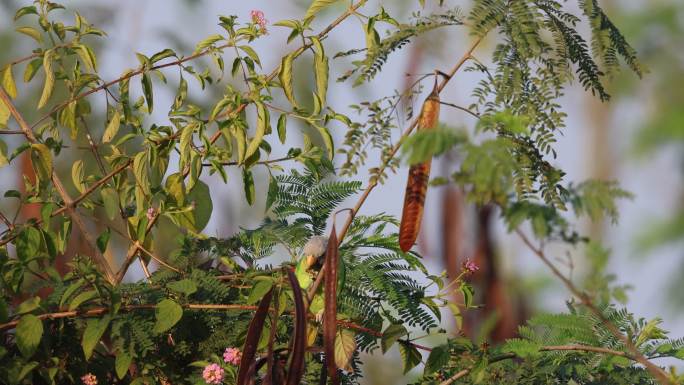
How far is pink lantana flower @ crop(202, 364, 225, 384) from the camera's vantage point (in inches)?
74.5

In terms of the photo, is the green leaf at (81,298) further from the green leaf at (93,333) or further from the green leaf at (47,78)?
the green leaf at (47,78)

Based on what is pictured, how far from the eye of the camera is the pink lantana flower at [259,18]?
85.7 inches

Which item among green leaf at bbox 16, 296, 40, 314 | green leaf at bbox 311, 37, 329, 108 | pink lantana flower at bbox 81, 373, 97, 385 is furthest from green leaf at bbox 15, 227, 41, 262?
green leaf at bbox 311, 37, 329, 108

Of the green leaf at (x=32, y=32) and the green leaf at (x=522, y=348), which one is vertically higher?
the green leaf at (x=32, y=32)

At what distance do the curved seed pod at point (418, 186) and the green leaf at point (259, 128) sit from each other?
1.33 ft

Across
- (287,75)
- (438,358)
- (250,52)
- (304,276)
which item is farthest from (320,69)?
(438,358)

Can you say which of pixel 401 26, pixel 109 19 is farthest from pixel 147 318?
pixel 109 19

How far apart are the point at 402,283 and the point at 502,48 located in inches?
24.5

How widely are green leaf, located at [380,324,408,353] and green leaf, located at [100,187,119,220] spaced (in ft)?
2.15

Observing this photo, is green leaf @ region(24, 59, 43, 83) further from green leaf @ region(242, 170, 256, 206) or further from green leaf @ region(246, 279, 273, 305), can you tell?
green leaf @ region(246, 279, 273, 305)

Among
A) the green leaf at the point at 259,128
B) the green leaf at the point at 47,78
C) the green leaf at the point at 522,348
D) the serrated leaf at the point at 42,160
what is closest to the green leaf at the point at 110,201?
the serrated leaf at the point at 42,160

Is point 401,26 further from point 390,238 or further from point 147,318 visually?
point 147,318

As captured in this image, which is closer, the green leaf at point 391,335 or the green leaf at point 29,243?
the green leaf at point 391,335

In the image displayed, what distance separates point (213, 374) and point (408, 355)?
1.24 ft
